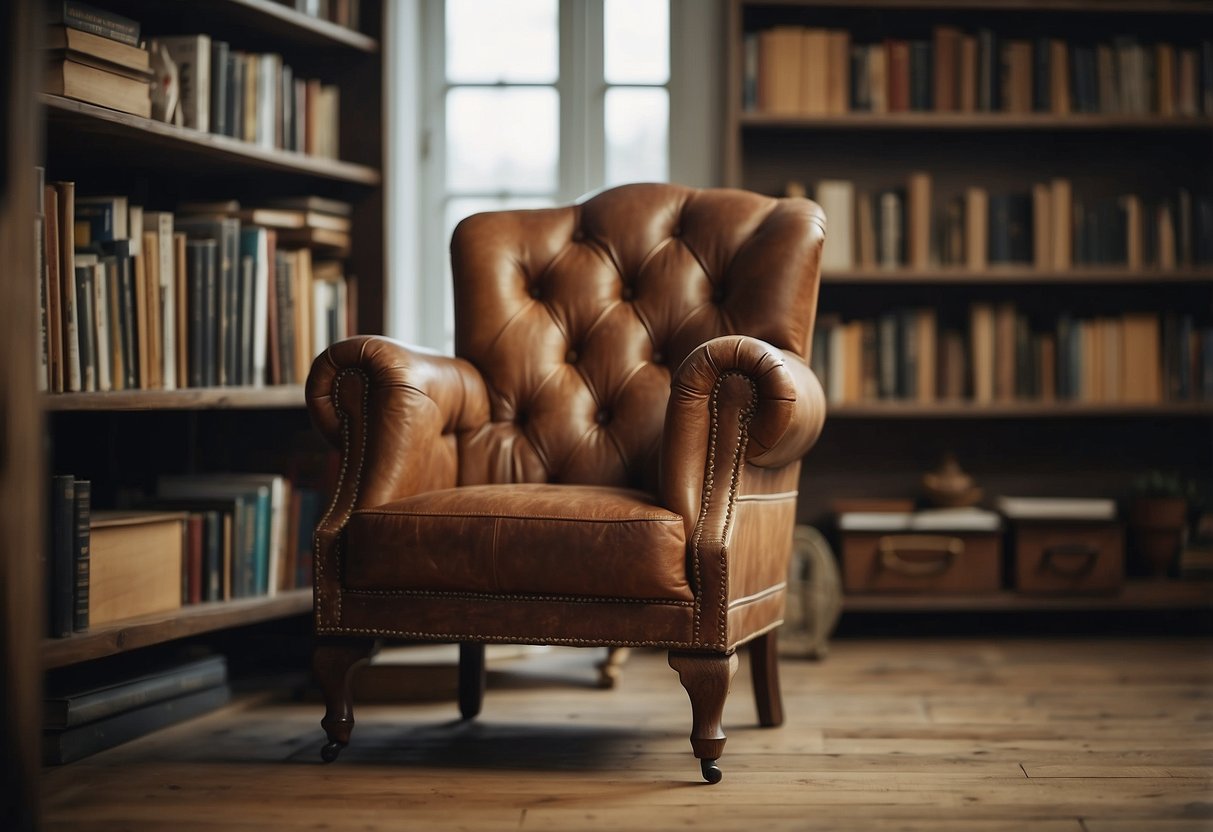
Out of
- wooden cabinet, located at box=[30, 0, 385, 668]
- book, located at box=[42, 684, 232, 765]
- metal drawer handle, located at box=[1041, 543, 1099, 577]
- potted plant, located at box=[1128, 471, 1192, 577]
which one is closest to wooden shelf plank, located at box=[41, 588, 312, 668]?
wooden cabinet, located at box=[30, 0, 385, 668]

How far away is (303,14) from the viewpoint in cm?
275

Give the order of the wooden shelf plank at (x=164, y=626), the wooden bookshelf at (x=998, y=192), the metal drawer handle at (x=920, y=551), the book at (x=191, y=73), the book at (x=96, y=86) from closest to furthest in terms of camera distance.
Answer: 1. the wooden shelf plank at (x=164, y=626)
2. the book at (x=96, y=86)
3. the book at (x=191, y=73)
4. the metal drawer handle at (x=920, y=551)
5. the wooden bookshelf at (x=998, y=192)

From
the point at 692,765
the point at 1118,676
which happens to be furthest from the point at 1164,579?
the point at 692,765

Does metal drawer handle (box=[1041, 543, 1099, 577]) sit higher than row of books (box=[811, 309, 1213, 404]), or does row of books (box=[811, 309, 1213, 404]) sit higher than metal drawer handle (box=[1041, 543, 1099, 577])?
row of books (box=[811, 309, 1213, 404])

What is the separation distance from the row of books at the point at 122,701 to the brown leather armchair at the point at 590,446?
1.48ft

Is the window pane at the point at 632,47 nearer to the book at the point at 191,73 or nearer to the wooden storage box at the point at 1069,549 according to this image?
the book at the point at 191,73

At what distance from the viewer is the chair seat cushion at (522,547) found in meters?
1.78

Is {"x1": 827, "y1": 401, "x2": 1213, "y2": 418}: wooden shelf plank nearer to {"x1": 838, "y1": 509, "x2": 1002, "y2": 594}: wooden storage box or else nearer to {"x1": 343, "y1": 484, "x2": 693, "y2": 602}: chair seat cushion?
{"x1": 838, "y1": 509, "x2": 1002, "y2": 594}: wooden storage box

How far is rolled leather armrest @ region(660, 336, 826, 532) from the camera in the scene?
1812 millimetres

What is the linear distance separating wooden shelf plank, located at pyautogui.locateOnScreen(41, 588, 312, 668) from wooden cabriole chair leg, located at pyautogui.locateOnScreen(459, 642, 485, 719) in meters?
0.48

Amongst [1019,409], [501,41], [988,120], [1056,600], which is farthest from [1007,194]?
[501,41]

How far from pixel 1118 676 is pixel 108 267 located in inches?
90.9

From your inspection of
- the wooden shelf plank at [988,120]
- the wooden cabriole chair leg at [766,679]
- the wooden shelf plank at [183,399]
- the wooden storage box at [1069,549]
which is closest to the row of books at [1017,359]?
the wooden storage box at [1069,549]

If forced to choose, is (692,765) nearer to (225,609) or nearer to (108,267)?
(225,609)
